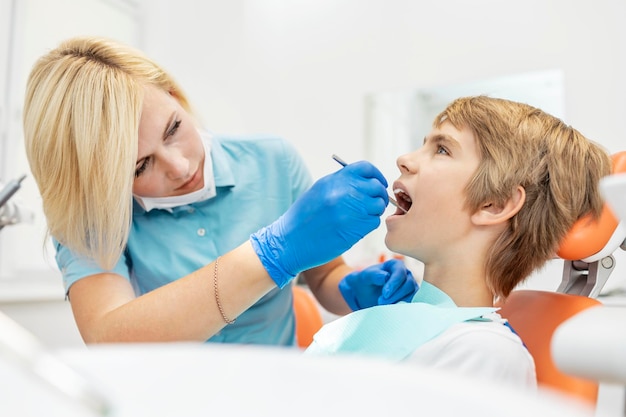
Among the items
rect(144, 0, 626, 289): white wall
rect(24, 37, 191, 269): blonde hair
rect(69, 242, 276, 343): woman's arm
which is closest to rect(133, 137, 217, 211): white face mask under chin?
rect(24, 37, 191, 269): blonde hair

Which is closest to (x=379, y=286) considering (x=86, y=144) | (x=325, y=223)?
(x=325, y=223)

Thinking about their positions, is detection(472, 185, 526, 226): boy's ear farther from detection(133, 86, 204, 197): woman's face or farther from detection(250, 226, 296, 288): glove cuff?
detection(133, 86, 204, 197): woman's face

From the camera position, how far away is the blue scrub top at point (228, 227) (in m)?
1.51

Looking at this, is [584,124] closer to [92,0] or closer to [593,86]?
[593,86]

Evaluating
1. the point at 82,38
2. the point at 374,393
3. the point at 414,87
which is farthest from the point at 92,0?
the point at 374,393

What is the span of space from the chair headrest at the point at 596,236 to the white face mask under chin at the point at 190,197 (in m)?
0.82

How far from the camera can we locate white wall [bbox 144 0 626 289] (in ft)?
9.31

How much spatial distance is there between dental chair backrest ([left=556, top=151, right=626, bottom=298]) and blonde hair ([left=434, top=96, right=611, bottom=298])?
32mm

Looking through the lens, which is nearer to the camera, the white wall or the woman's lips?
the woman's lips

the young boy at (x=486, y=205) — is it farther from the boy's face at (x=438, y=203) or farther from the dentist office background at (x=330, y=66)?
the dentist office background at (x=330, y=66)

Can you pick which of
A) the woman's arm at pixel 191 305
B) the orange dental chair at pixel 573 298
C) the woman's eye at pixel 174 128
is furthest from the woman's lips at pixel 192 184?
the orange dental chair at pixel 573 298

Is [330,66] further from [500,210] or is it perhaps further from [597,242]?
[597,242]

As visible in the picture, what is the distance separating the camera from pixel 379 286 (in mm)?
1450

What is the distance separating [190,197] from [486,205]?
70 centimetres
